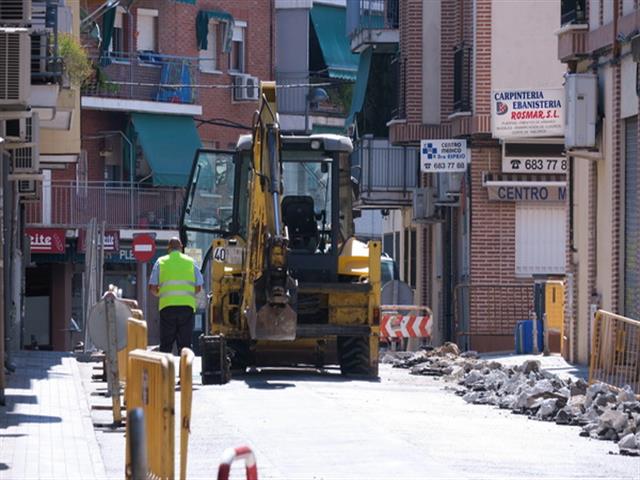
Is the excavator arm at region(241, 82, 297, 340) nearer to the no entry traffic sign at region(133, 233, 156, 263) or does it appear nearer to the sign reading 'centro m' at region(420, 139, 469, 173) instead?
the sign reading 'centro m' at region(420, 139, 469, 173)

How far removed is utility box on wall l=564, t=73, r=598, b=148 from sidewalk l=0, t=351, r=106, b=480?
8.06 meters

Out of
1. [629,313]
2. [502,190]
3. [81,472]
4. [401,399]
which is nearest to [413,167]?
[502,190]

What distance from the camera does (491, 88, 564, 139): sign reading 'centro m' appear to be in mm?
33812

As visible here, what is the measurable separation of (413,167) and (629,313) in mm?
17699

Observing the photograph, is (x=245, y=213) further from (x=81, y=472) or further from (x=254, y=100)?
(x=254, y=100)

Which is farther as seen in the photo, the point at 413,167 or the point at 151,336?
the point at 151,336

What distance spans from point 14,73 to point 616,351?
7758 mm

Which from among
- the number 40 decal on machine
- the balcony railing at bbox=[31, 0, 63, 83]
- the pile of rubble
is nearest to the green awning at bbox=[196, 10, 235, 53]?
the balcony railing at bbox=[31, 0, 63, 83]

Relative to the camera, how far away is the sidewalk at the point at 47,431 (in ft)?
46.4

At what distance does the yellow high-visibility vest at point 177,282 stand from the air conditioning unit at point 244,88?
33.8m

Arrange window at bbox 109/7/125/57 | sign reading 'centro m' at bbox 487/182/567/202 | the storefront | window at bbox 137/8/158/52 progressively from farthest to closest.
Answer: window at bbox 137/8/158/52
window at bbox 109/7/125/57
the storefront
sign reading 'centro m' at bbox 487/182/567/202

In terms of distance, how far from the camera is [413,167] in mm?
44594

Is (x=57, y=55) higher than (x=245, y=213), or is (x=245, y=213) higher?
(x=57, y=55)

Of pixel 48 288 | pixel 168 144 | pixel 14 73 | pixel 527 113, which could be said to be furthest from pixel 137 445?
pixel 168 144
